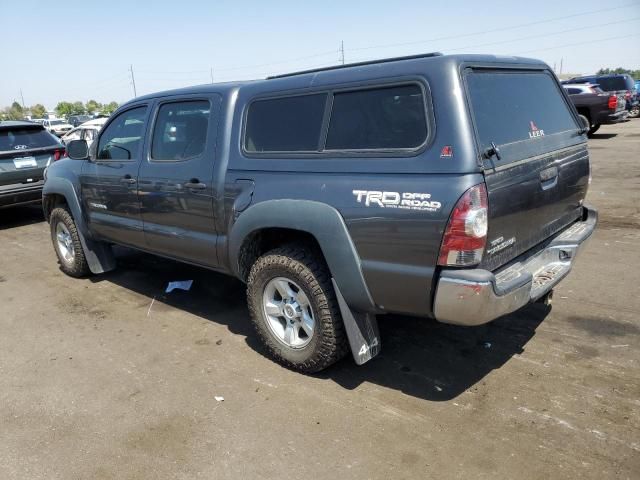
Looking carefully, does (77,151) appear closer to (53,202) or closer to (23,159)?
(53,202)

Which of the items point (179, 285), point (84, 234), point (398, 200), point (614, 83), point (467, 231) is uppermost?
point (614, 83)

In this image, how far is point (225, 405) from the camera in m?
3.23

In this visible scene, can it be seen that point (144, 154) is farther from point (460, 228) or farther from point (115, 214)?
point (460, 228)

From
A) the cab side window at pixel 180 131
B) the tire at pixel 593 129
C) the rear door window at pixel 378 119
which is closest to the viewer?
the rear door window at pixel 378 119

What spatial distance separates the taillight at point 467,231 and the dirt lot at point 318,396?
3.21 feet

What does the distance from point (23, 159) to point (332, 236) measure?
748cm

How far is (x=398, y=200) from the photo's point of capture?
2770 millimetres


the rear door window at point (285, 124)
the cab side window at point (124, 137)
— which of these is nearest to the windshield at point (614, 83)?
the cab side window at point (124, 137)

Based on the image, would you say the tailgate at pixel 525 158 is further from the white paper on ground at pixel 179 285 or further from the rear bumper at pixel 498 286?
the white paper on ground at pixel 179 285

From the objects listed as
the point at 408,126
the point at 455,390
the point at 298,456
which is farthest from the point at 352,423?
the point at 408,126

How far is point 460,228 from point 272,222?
125 cm

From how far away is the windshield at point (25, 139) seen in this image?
8500 mm

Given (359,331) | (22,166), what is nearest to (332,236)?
(359,331)

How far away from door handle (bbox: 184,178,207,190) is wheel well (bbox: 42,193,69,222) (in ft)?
8.28
